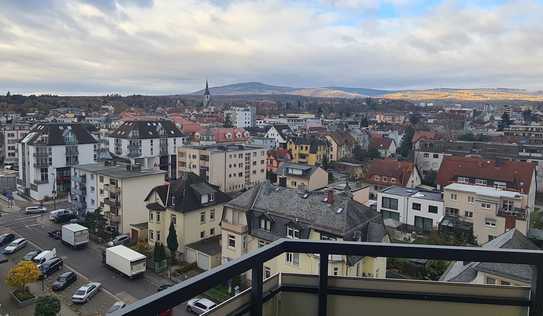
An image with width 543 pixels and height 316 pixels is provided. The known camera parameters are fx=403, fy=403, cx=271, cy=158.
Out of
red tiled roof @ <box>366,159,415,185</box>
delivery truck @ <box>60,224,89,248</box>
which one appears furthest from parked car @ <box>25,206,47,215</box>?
red tiled roof @ <box>366,159,415,185</box>

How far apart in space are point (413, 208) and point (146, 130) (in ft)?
66.5

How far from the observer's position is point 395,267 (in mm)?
12555

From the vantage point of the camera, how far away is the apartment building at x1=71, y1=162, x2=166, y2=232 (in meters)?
17.8

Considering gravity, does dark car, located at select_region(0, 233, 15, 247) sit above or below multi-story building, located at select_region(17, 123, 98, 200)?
below

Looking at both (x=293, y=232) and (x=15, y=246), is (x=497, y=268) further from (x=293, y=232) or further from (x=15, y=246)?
(x=15, y=246)

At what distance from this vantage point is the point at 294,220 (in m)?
11.1

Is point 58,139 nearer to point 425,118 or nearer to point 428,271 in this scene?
point 428,271

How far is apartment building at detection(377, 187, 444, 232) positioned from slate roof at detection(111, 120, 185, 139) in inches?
726

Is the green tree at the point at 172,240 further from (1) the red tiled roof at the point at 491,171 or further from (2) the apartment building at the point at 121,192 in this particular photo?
(1) the red tiled roof at the point at 491,171

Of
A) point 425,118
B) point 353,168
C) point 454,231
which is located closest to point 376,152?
point 353,168

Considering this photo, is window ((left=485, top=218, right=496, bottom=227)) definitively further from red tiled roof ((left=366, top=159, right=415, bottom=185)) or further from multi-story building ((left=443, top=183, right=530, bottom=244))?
red tiled roof ((left=366, top=159, right=415, bottom=185))

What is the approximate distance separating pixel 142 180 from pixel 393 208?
11385mm

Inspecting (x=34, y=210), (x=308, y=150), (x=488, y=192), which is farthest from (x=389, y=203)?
(x=34, y=210)

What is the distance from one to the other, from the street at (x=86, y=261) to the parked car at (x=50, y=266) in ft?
1.09
